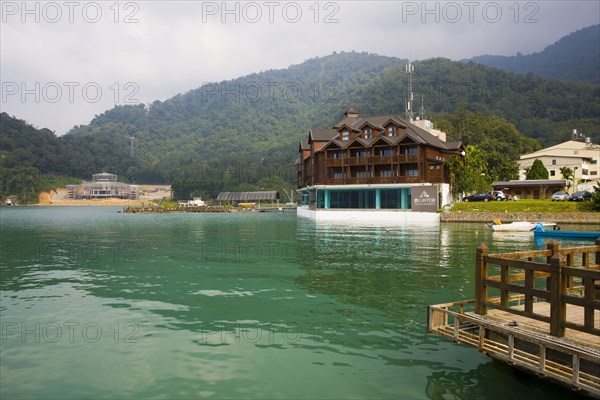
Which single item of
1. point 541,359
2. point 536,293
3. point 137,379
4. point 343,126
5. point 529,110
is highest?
point 529,110

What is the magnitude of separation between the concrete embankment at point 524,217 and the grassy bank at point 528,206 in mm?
2007

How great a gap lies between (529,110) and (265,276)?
174m

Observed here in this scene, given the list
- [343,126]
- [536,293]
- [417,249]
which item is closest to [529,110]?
[343,126]

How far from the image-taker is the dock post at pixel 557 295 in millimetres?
9578

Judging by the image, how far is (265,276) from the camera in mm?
24672

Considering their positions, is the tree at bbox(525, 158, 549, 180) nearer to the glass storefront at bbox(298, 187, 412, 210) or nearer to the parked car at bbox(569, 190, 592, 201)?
the parked car at bbox(569, 190, 592, 201)

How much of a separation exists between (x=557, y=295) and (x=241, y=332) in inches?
356

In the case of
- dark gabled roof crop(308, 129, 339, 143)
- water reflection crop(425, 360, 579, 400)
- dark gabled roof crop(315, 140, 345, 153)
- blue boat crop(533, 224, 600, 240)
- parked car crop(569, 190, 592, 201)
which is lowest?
water reflection crop(425, 360, 579, 400)

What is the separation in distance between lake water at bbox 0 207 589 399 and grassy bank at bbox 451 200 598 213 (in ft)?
137

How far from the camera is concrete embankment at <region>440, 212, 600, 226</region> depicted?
59.9 meters

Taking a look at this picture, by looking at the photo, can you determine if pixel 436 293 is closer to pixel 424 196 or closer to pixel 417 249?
pixel 417 249

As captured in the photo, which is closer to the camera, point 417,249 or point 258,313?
point 258,313

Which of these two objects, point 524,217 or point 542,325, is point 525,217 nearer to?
point 524,217

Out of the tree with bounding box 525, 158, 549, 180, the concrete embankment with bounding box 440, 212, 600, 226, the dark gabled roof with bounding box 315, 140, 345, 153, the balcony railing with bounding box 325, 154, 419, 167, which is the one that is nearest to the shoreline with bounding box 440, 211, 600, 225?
the concrete embankment with bounding box 440, 212, 600, 226
